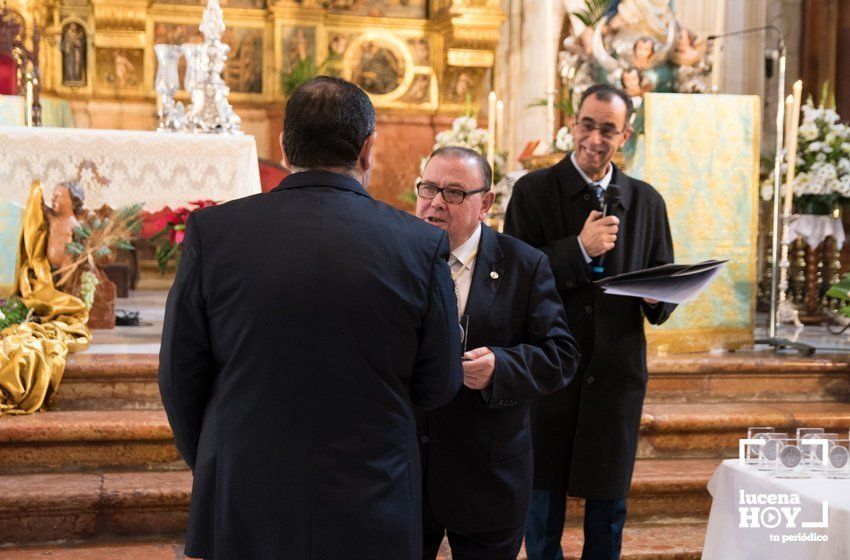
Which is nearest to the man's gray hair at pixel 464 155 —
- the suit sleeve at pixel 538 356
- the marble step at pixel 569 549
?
the suit sleeve at pixel 538 356

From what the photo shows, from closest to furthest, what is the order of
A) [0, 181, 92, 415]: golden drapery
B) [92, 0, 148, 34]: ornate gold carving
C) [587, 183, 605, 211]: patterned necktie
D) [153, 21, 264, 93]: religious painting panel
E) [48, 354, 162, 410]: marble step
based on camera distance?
[587, 183, 605, 211]: patterned necktie, [0, 181, 92, 415]: golden drapery, [48, 354, 162, 410]: marble step, [92, 0, 148, 34]: ornate gold carving, [153, 21, 264, 93]: religious painting panel

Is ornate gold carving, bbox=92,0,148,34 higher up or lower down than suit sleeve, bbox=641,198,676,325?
higher up

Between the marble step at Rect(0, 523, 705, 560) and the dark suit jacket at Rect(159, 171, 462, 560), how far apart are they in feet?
7.38

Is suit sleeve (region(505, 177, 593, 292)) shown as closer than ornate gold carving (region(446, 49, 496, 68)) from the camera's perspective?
Yes

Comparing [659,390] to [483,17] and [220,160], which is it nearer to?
[220,160]

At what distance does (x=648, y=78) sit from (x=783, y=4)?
4.73 meters

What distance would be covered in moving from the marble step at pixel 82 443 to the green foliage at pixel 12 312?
807 mm

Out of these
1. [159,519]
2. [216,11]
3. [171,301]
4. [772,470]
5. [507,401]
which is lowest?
[159,519]

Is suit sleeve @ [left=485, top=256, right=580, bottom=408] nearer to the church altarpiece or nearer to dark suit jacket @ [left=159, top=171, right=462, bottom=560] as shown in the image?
dark suit jacket @ [left=159, top=171, right=462, bottom=560]

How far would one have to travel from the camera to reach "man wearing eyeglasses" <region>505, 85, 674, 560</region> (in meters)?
3.51

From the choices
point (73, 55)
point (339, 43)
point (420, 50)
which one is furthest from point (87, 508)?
point (420, 50)

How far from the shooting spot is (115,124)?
437 inches

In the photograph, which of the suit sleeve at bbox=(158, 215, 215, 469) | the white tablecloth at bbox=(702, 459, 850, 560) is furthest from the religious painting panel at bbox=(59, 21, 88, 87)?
the suit sleeve at bbox=(158, 215, 215, 469)

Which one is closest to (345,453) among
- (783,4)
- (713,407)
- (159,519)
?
(159,519)
